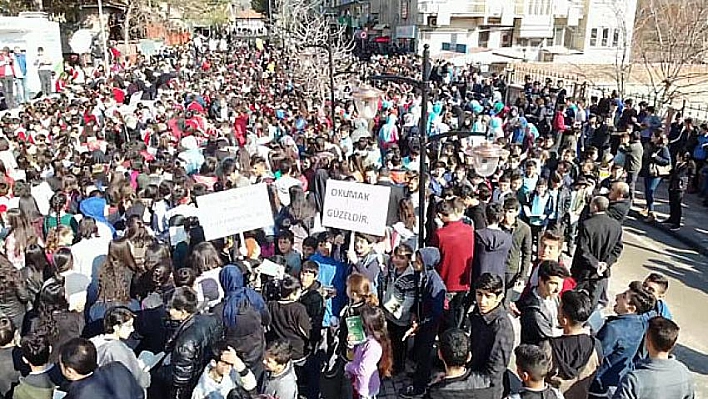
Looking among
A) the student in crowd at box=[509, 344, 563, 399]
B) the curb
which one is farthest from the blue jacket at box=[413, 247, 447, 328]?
the curb

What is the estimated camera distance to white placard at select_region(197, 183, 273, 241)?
625 centimetres

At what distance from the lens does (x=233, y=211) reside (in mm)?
6336

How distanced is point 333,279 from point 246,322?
4.43 ft

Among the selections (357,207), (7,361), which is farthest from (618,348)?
(7,361)

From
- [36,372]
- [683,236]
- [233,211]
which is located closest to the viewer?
[36,372]

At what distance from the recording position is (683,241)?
35.2 feet

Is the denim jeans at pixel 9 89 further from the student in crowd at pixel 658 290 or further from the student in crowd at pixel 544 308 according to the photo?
the student in crowd at pixel 658 290

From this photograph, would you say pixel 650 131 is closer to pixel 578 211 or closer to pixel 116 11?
pixel 578 211

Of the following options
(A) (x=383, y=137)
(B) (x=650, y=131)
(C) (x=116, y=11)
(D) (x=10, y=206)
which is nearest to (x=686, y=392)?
(D) (x=10, y=206)

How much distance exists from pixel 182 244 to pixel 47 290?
6.41ft

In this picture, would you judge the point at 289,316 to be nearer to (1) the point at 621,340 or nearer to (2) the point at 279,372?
(2) the point at 279,372

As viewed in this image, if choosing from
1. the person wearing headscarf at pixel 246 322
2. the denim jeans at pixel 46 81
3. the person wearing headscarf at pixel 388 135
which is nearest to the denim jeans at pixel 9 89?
the denim jeans at pixel 46 81

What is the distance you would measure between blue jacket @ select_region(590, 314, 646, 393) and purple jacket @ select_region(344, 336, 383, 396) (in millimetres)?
1521

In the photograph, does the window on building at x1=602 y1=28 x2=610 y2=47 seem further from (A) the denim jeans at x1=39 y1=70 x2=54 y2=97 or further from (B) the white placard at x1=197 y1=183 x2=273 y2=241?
(B) the white placard at x1=197 y1=183 x2=273 y2=241
